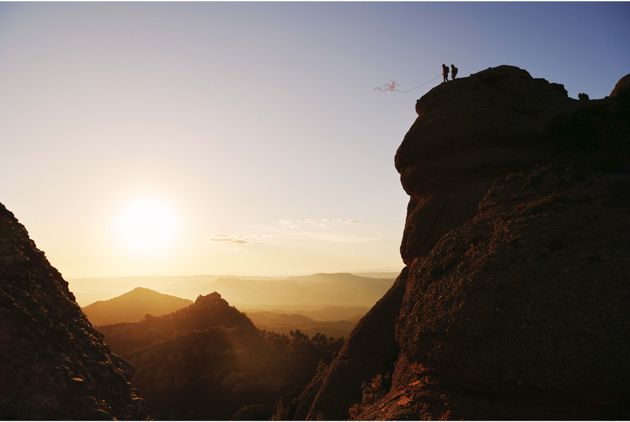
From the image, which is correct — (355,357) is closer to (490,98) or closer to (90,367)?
(90,367)

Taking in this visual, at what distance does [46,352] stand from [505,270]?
1354 cm

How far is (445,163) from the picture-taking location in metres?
21.7

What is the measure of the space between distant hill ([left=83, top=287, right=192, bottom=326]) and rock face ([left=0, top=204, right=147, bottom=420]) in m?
87.2

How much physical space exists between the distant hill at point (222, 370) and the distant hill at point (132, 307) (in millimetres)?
57835

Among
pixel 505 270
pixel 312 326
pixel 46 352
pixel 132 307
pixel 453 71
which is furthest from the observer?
pixel 312 326

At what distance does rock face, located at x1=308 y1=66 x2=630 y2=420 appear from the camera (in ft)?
37.4

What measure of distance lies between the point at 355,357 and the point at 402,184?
975 cm

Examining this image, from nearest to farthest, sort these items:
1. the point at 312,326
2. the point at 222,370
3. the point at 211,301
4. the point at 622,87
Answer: the point at 622,87
the point at 222,370
the point at 211,301
the point at 312,326

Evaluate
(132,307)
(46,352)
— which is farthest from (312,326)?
(46,352)

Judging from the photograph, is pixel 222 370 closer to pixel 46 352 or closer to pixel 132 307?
pixel 46 352

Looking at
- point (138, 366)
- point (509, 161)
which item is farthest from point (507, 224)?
point (138, 366)

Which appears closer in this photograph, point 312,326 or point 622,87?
point 622,87

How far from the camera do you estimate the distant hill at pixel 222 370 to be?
112ft

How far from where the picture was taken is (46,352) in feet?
41.0
